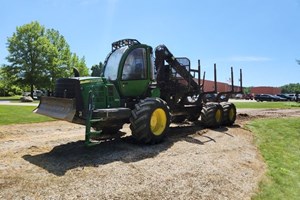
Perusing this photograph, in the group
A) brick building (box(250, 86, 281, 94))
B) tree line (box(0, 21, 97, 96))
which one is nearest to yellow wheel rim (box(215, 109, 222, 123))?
tree line (box(0, 21, 97, 96))

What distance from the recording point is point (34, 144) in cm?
1009

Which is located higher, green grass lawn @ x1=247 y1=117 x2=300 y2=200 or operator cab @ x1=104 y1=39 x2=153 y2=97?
operator cab @ x1=104 y1=39 x2=153 y2=97

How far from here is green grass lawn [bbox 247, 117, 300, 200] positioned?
765 centimetres

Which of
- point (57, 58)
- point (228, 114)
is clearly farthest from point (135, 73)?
point (57, 58)

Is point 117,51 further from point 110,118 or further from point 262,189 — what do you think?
point 262,189

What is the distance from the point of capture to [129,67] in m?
10.7

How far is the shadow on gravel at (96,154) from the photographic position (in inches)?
300

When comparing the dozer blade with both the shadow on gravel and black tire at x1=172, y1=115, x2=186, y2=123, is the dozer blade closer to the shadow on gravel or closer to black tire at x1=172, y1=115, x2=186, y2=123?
the shadow on gravel

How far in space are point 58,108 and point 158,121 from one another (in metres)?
2.95

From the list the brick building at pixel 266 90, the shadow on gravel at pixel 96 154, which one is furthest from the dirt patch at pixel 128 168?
the brick building at pixel 266 90

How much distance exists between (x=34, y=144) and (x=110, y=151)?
2.64m

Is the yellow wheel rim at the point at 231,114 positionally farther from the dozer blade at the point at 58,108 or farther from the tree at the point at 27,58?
the tree at the point at 27,58

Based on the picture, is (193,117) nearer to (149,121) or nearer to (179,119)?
(179,119)

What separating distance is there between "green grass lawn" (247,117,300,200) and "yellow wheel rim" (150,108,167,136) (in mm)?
3222
